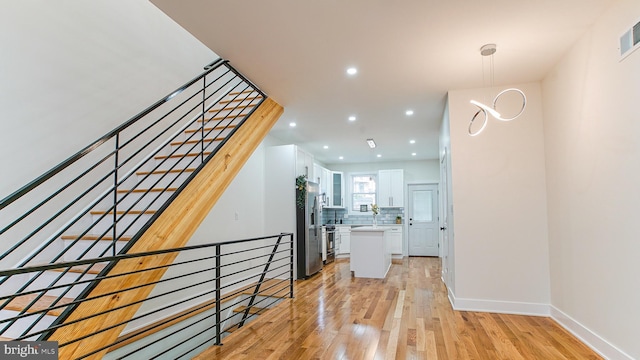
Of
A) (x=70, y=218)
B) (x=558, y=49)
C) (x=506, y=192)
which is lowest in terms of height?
(x=70, y=218)

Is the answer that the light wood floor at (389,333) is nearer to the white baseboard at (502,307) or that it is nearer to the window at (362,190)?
the white baseboard at (502,307)

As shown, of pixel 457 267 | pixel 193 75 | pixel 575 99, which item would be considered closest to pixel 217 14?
pixel 193 75

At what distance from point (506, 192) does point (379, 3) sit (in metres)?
2.85

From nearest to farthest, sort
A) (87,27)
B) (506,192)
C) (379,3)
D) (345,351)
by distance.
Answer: (379,3) → (345,351) → (87,27) → (506,192)

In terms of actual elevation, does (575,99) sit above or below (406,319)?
above

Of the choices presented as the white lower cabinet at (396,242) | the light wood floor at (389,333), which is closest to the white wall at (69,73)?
the light wood floor at (389,333)

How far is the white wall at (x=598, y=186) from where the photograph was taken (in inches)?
93.4

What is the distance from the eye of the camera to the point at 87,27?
330cm

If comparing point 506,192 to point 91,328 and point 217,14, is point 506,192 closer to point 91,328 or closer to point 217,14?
point 217,14

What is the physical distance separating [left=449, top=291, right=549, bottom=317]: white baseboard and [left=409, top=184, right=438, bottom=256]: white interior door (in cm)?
534

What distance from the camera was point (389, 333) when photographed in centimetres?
330

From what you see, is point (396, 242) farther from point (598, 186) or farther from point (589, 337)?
point (598, 186)

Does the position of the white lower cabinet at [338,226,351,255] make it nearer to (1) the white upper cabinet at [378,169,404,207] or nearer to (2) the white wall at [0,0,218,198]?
(1) the white upper cabinet at [378,169,404,207]

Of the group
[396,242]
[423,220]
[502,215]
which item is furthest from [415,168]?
[502,215]
